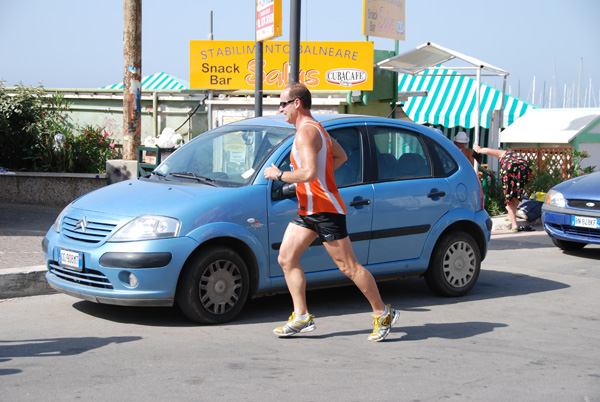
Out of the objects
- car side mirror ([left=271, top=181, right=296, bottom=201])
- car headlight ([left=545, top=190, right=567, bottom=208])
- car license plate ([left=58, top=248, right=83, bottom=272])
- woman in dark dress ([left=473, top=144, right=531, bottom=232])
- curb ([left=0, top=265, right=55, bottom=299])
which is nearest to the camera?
car license plate ([left=58, top=248, right=83, bottom=272])

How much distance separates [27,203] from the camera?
12711 millimetres

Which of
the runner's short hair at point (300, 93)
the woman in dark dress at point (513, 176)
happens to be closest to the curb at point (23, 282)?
the runner's short hair at point (300, 93)

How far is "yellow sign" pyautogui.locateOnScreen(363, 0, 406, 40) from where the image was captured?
15.8 m

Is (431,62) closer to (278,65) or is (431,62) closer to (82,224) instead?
(278,65)

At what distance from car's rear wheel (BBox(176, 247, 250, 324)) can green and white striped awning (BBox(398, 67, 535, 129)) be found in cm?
1466

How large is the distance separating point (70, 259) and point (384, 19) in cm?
1183

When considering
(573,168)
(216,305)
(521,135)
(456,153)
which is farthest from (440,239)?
(521,135)

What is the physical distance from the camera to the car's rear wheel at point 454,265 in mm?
7145

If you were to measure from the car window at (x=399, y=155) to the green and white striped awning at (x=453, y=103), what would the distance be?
1285 centimetres

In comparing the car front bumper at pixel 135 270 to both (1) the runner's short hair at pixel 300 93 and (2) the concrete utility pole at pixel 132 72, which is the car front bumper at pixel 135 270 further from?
(2) the concrete utility pole at pixel 132 72

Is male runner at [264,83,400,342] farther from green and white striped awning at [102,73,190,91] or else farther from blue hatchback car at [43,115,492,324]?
green and white striped awning at [102,73,190,91]

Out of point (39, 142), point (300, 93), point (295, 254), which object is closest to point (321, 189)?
point (295, 254)

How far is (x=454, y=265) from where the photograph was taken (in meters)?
7.25

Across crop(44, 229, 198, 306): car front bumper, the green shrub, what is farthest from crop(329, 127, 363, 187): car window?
the green shrub
